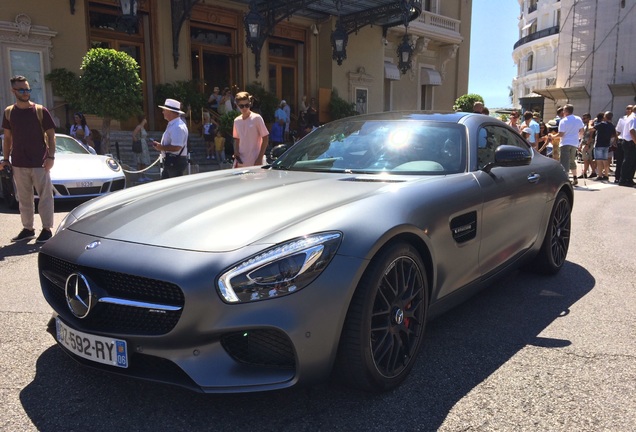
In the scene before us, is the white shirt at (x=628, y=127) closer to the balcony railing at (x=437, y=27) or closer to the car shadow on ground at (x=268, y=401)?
the car shadow on ground at (x=268, y=401)

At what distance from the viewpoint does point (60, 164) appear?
8.23m

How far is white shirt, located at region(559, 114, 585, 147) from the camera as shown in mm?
12008

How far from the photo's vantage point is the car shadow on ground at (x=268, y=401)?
2.24m

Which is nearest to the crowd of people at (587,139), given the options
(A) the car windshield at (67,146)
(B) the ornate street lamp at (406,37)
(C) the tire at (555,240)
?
(B) the ornate street lamp at (406,37)

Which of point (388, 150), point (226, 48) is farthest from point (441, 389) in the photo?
point (226, 48)

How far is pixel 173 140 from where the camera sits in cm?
662

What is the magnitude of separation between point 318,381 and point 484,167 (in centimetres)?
196

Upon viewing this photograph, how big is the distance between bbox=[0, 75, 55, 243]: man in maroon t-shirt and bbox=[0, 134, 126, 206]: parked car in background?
1828 millimetres

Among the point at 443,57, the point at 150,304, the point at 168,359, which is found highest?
the point at 443,57

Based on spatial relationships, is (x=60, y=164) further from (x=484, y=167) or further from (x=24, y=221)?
(x=484, y=167)

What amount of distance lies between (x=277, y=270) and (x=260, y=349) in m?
0.34

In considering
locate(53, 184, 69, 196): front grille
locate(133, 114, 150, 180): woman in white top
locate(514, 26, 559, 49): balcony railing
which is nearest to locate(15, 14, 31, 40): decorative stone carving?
locate(133, 114, 150, 180): woman in white top

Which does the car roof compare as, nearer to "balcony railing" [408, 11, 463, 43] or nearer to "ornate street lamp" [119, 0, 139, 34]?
"ornate street lamp" [119, 0, 139, 34]

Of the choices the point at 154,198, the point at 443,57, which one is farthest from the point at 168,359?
the point at 443,57
